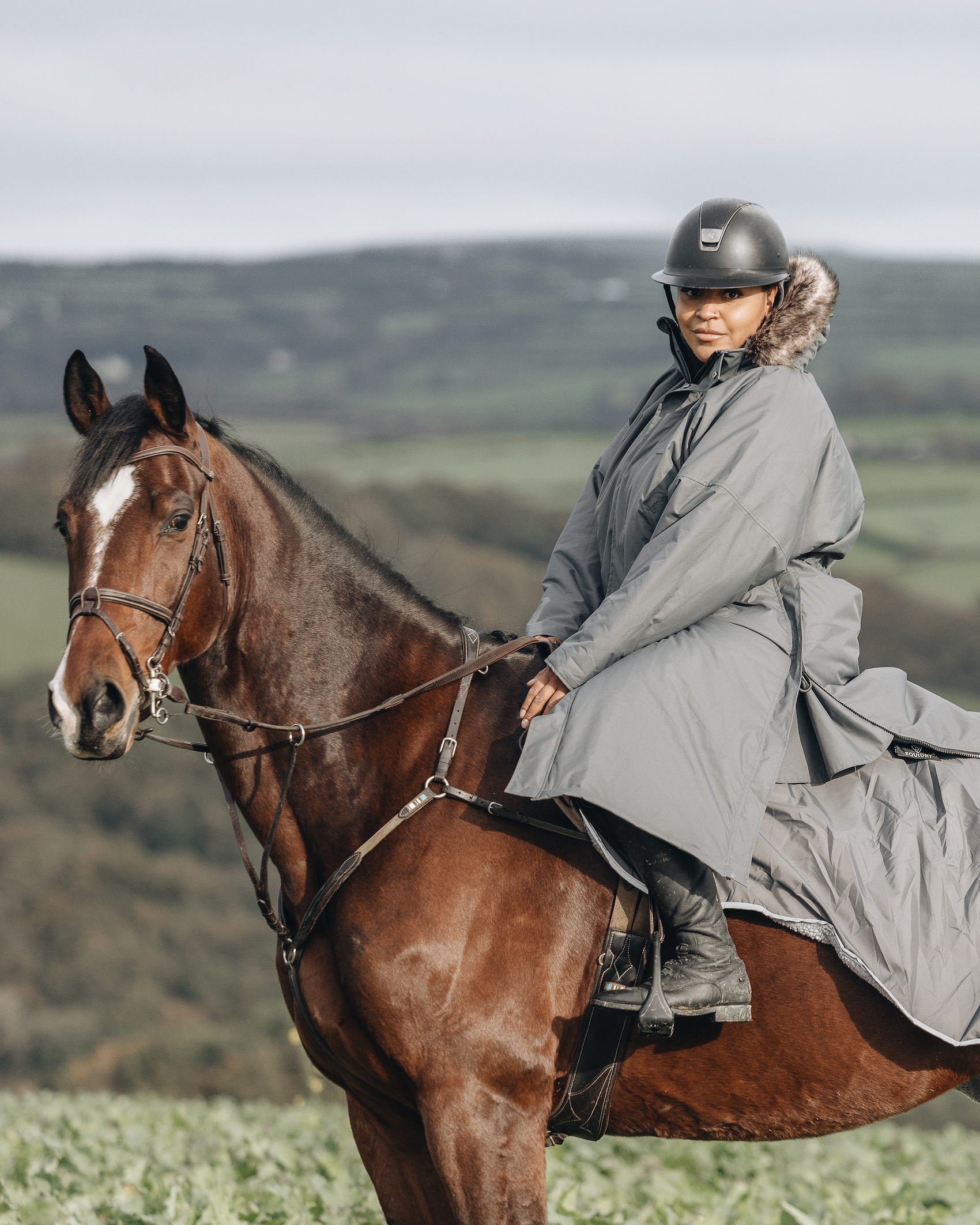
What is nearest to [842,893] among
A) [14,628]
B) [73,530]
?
[73,530]

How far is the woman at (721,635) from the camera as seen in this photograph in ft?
11.3

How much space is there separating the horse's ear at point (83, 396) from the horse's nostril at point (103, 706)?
0.90 meters

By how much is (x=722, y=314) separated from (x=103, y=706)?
2.35 m

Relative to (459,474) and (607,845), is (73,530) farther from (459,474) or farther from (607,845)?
(459,474)

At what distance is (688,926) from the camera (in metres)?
3.54

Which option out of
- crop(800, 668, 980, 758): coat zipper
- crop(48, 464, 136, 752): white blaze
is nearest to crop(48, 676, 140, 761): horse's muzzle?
crop(48, 464, 136, 752): white blaze

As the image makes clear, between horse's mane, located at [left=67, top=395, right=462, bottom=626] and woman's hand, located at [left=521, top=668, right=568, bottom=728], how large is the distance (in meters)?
0.52

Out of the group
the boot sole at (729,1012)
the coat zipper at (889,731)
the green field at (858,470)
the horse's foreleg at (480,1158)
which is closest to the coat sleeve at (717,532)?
the coat zipper at (889,731)

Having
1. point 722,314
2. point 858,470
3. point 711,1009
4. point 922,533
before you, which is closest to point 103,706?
point 711,1009

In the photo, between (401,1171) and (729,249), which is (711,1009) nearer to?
(401,1171)

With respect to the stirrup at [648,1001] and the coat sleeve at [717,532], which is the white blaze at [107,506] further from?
the stirrup at [648,1001]

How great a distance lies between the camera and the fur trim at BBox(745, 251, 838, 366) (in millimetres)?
3781

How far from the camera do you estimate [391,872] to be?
3.56 m

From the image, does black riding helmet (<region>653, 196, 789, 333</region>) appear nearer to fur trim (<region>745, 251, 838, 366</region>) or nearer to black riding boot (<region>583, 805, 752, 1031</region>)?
fur trim (<region>745, 251, 838, 366</region>)
